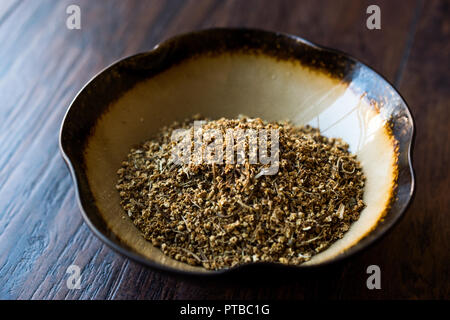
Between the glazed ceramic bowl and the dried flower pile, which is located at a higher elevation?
the glazed ceramic bowl

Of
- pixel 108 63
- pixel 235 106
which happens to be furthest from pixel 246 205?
pixel 108 63

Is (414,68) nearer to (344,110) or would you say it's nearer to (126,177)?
(344,110)

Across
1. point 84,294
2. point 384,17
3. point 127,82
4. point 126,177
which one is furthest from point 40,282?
point 384,17

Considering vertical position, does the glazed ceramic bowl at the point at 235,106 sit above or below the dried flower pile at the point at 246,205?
above
